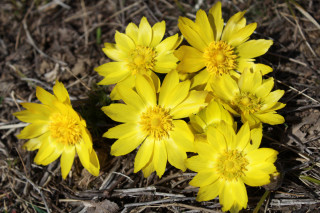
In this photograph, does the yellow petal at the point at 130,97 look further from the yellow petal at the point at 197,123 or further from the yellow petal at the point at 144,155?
the yellow petal at the point at 197,123

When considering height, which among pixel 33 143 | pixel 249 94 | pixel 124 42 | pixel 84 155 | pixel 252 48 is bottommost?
pixel 33 143

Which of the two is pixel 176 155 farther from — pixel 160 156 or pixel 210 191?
pixel 210 191

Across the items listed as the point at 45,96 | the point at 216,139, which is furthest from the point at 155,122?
the point at 45,96

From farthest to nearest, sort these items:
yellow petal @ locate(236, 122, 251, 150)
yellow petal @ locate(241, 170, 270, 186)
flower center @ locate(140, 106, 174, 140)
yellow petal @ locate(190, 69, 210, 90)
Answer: yellow petal @ locate(190, 69, 210, 90) → flower center @ locate(140, 106, 174, 140) → yellow petal @ locate(236, 122, 251, 150) → yellow petal @ locate(241, 170, 270, 186)

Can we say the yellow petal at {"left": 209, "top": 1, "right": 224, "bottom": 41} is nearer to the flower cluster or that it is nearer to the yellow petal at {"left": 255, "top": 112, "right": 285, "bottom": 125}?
the flower cluster

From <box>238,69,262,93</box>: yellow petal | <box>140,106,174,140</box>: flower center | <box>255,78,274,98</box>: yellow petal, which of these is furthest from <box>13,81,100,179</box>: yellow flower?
<box>255,78,274,98</box>: yellow petal

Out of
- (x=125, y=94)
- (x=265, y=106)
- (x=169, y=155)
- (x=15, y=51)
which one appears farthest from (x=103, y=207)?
(x=15, y=51)
